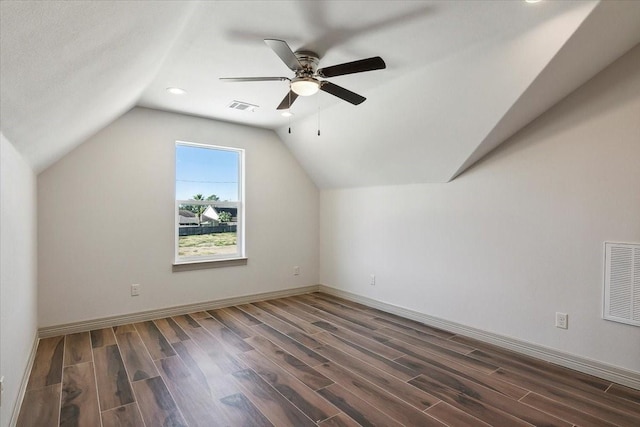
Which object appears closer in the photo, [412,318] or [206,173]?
[412,318]

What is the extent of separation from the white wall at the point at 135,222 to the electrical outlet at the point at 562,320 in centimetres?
340

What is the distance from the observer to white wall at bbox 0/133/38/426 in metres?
1.81

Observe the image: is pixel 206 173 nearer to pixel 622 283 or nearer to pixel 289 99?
pixel 289 99

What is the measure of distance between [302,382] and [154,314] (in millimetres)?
2318

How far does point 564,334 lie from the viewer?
109 inches

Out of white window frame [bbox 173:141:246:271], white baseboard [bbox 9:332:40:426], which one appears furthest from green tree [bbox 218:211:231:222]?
white baseboard [bbox 9:332:40:426]

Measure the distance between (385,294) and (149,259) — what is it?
2901 millimetres

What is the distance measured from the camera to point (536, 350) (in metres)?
2.94

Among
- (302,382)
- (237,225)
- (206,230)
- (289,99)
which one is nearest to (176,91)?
(289,99)

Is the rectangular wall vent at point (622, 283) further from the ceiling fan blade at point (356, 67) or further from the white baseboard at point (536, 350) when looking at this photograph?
the ceiling fan blade at point (356, 67)

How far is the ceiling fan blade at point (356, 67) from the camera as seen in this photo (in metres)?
2.17

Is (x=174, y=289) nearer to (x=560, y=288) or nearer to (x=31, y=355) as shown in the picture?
(x=31, y=355)

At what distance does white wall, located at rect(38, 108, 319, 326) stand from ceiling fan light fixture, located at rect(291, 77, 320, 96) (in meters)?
2.28

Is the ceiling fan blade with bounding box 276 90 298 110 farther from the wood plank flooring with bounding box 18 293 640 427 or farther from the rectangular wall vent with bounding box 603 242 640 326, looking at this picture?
the rectangular wall vent with bounding box 603 242 640 326
